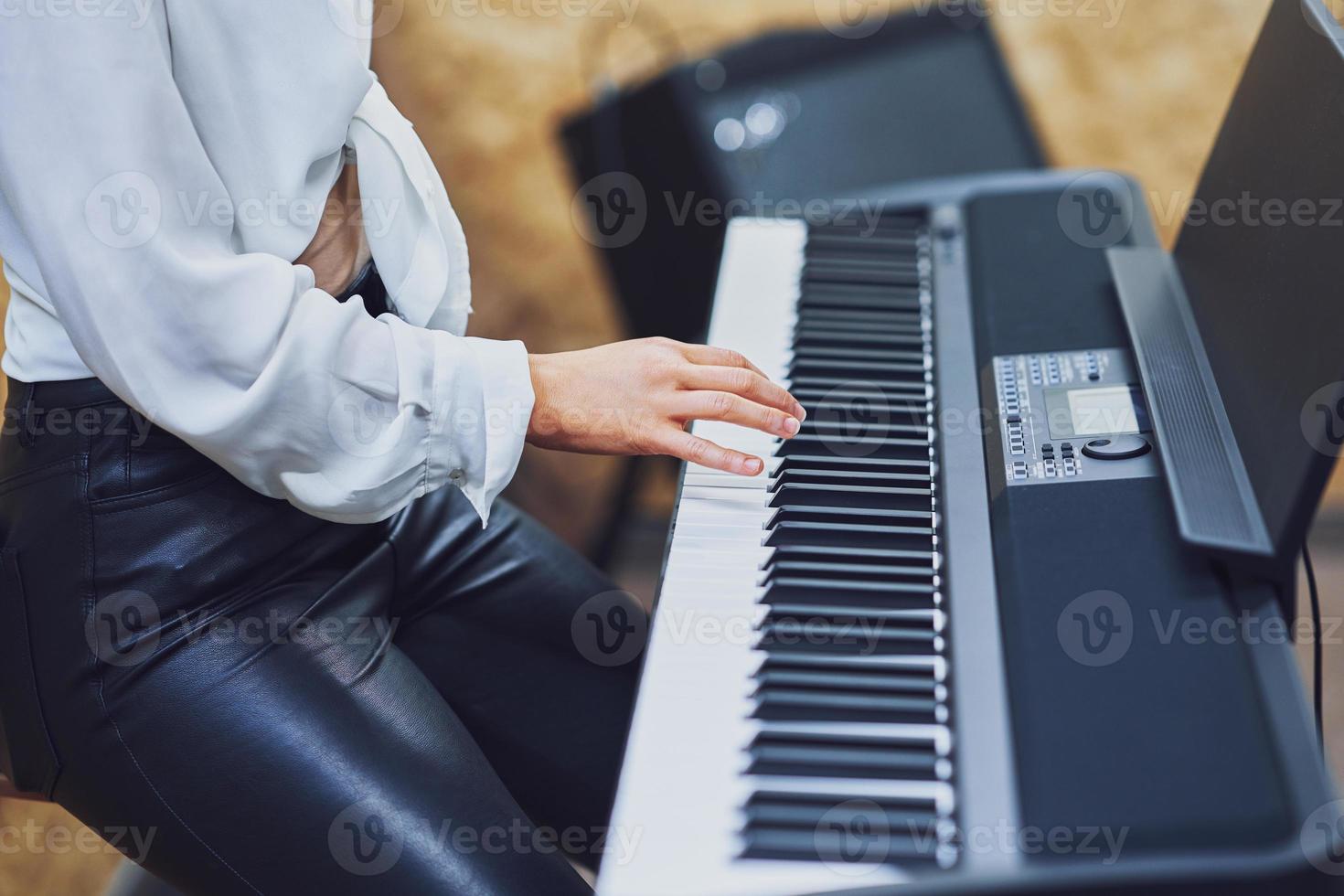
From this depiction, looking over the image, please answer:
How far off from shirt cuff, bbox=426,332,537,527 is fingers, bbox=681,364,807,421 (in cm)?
12

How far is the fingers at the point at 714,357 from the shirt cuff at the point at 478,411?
0.13 metres

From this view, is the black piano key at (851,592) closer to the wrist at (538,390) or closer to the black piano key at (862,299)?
the wrist at (538,390)

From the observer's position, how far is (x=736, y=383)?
83cm

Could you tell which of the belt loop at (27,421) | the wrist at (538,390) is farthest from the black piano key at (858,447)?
the belt loop at (27,421)

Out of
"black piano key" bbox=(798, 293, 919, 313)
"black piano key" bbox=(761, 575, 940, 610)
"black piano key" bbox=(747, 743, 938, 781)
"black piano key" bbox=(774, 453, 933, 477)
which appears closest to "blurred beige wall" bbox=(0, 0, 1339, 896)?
"black piano key" bbox=(798, 293, 919, 313)

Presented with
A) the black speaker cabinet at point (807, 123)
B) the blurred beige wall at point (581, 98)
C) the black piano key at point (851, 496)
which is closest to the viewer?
the black piano key at point (851, 496)

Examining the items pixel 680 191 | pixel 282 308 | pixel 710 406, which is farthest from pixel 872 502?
pixel 680 191

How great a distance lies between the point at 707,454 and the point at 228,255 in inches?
13.1

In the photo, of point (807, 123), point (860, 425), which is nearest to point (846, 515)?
point (860, 425)

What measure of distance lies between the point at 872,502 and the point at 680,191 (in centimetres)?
89

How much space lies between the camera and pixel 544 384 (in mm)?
803

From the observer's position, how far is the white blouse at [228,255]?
66cm

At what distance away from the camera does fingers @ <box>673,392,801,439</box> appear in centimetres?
81

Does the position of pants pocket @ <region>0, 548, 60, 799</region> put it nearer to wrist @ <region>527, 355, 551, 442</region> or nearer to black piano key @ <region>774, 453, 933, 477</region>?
wrist @ <region>527, 355, 551, 442</region>
